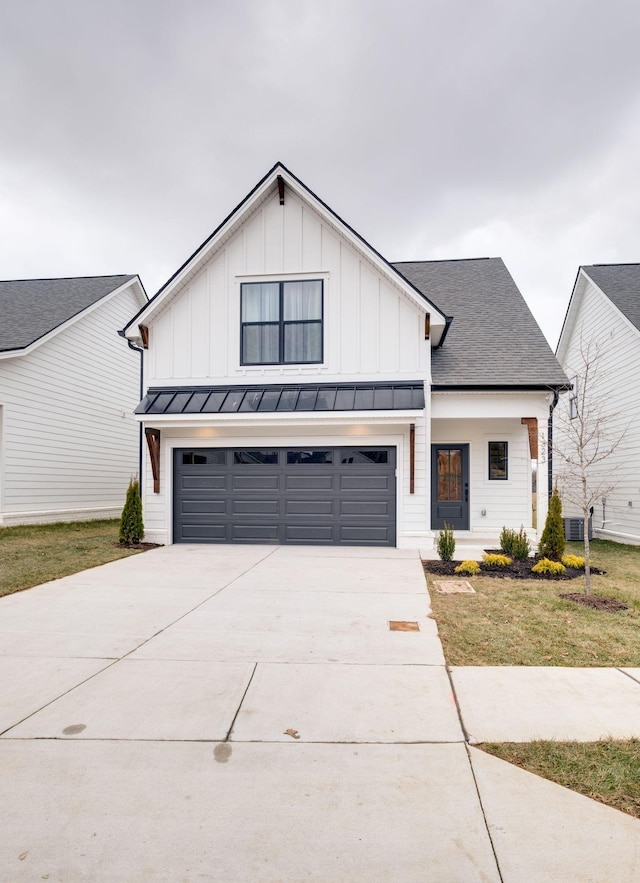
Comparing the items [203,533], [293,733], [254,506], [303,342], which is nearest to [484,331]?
[303,342]

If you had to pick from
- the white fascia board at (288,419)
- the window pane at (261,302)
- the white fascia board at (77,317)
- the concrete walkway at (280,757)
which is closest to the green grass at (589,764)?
the concrete walkway at (280,757)

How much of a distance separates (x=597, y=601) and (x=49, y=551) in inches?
401

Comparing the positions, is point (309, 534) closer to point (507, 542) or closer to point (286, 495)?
point (286, 495)

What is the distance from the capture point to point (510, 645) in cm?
511

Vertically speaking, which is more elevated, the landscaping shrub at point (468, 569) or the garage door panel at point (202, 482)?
the garage door panel at point (202, 482)

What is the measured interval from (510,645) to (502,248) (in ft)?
159

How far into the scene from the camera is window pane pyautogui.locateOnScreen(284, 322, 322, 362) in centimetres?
1193

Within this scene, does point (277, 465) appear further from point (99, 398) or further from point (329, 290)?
point (99, 398)

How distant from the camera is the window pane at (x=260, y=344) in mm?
12094

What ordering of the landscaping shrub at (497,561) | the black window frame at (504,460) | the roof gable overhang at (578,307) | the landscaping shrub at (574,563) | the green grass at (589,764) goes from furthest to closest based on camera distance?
1. the roof gable overhang at (578,307)
2. the black window frame at (504,460)
3. the landscaping shrub at (574,563)
4. the landscaping shrub at (497,561)
5. the green grass at (589,764)

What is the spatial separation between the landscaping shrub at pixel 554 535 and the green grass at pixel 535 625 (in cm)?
116

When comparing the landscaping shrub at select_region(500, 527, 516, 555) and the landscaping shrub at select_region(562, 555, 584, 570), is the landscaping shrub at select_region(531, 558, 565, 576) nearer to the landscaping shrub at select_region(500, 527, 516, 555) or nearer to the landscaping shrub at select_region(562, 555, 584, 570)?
the landscaping shrub at select_region(562, 555, 584, 570)

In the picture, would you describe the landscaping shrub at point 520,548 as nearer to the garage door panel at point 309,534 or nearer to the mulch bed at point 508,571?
the mulch bed at point 508,571

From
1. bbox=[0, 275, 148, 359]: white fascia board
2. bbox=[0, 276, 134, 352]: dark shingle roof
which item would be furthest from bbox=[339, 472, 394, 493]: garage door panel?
bbox=[0, 276, 134, 352]: dark shingle roof
